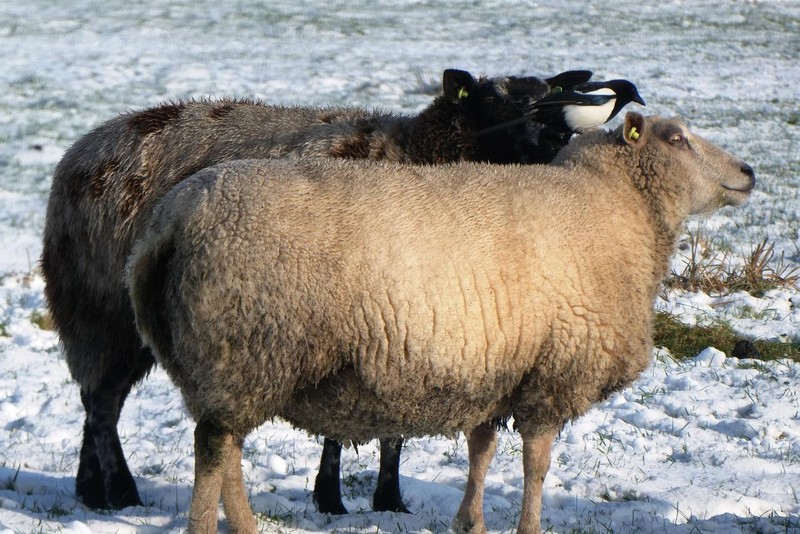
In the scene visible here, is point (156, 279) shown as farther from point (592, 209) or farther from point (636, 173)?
point (636, 173)

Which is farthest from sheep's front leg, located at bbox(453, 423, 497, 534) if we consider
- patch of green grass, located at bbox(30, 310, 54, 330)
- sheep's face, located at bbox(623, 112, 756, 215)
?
patch of green grass, located at bbox(30, 310, 54, 330)

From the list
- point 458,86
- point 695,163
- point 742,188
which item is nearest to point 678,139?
point 695,163

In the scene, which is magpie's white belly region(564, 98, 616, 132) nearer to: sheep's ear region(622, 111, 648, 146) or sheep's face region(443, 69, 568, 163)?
sheep's face region(443, 69, 568, 163)

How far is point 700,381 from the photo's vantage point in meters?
6.27

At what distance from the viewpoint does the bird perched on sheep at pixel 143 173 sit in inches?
188

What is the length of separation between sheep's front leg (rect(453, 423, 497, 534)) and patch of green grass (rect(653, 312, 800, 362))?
2.88m

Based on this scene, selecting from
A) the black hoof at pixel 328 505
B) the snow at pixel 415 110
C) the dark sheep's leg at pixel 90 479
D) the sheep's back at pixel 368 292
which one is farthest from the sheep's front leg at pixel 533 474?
the dark sheep's leg at pixel 90 479

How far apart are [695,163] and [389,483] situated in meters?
2.03

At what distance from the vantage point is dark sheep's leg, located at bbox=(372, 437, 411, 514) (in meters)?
4.71

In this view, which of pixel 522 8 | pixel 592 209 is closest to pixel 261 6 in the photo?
pixel 522 8

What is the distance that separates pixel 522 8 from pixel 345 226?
875 inches

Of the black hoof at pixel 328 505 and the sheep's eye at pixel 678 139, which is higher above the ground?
the sheep's eye at pixel 678 139

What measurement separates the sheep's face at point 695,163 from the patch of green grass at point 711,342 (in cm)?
261

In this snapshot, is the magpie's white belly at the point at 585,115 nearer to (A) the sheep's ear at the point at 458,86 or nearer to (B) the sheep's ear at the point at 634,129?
(B) the sheep's ear at the point at 634,129
